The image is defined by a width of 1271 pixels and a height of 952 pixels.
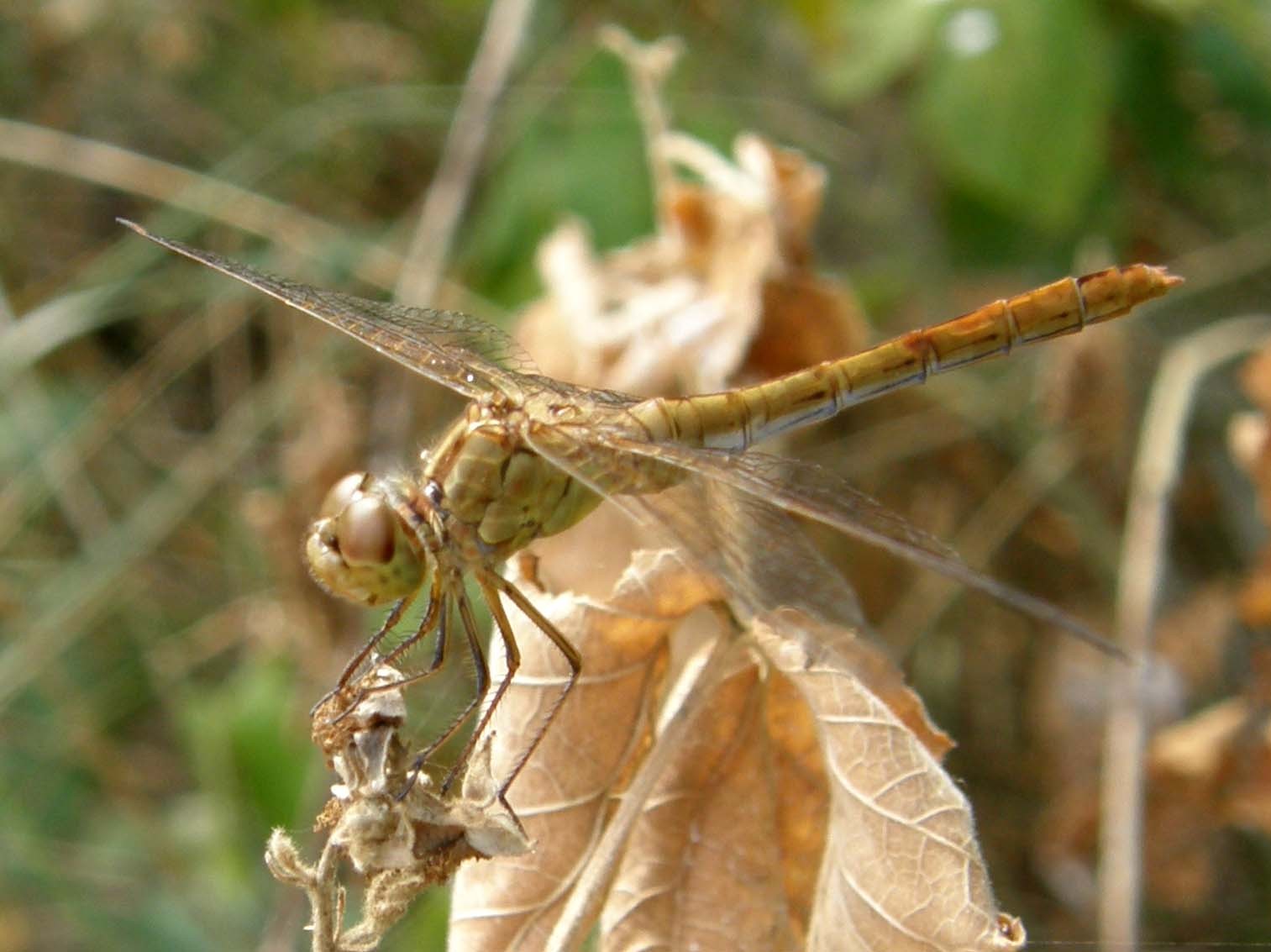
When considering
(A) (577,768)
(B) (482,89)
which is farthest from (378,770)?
(B) (482,89)

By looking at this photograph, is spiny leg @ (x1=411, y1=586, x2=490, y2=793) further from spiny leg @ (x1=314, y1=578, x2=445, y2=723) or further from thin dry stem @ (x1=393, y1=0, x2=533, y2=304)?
thin dry stem @ (x1=393, y1=0, x2=533, y2=304)

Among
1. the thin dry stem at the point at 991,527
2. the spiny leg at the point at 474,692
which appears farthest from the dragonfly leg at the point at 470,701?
the thin dry stem at the point at 991,527

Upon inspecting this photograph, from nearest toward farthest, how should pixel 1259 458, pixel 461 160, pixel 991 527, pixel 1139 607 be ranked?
Answer: pixel 1259 458, pixel 1139 607, pixel 461 160, pixel 991 527

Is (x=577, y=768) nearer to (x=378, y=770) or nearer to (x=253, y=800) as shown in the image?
(x=378, y=770)

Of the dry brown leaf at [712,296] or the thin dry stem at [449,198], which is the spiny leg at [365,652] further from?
the thin dry stem at [449,198]

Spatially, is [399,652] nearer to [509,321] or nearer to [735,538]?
[735,538]

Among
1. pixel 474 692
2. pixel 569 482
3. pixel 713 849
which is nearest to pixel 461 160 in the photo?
pixel 569 482

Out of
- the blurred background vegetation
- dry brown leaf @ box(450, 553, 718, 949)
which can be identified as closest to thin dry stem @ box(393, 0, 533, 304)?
the blurred background vegetation
